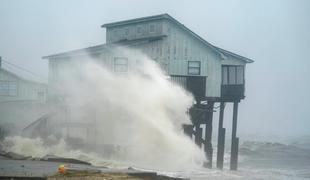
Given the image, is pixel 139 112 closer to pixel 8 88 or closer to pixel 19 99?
pixel 19 99

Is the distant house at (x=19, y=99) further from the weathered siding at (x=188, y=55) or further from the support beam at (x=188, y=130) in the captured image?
the support beam at (x=188, y=130)

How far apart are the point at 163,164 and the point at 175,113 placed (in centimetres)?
Result: 408

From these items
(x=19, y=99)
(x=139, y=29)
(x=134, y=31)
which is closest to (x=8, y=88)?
(x=19, y=99)

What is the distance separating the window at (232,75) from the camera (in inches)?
1387

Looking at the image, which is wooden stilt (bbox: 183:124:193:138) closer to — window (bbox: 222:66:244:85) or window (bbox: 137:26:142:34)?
window (bbox: 222:66:244:85)

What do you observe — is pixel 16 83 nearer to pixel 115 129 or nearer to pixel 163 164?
pixel 115 129

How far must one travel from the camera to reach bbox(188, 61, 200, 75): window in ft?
110

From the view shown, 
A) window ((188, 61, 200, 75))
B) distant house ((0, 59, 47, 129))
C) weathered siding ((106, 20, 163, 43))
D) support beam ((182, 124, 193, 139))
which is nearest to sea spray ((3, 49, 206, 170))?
support beam ((182, 124, 193, 139))

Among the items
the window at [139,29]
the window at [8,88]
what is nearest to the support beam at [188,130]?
the window at [139,29]

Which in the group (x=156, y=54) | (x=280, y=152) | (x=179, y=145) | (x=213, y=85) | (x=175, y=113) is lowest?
(x=280, y=152)

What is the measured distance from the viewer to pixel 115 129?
107 ft

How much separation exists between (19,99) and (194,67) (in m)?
24.4

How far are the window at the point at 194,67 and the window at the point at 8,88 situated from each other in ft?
80.0

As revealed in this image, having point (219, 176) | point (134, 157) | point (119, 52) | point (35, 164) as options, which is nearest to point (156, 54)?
point (119, 52)
